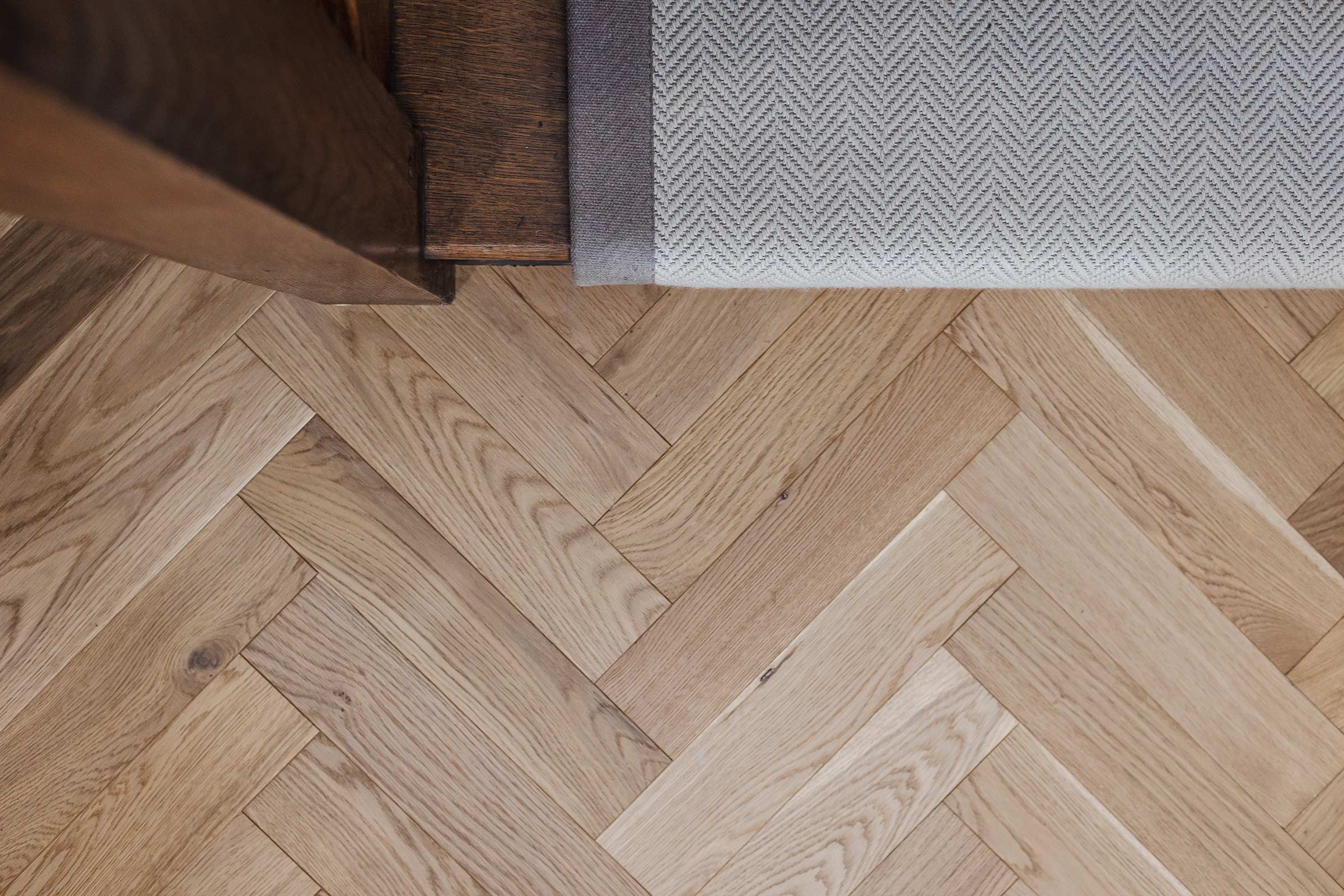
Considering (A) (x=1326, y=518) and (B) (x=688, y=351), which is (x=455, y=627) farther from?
(A) (x=1326, y=518)

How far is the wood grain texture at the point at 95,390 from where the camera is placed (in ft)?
2.34

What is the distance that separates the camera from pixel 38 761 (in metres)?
0.72

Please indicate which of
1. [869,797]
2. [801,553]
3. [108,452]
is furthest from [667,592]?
[108,452]

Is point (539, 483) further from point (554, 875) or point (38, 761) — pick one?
point (38, 761)

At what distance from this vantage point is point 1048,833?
737 millimetres

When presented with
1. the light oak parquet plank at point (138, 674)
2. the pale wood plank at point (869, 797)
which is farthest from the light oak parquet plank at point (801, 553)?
the light oak parquet plank at point (138, 674)

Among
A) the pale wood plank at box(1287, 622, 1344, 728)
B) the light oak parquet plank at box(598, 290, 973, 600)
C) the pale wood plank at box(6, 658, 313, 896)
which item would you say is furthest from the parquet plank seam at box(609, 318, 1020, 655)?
the pale wood plank at box(1287, 622, 1344, 728)

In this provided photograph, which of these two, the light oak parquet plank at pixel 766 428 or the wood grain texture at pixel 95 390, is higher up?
the wood grain texture at pixel 95 390

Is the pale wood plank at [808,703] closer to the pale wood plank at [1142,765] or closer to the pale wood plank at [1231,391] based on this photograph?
the pale wood plank at [1142,765]

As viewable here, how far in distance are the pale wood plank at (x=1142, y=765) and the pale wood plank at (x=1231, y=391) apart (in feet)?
0.70

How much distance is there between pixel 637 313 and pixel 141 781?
0.60 metres

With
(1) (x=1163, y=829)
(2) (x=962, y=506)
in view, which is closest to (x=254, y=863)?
(2) (x=962, y=506)

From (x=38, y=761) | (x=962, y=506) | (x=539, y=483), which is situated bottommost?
(x=962, y=506)

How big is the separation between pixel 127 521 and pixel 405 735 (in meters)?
0.31
